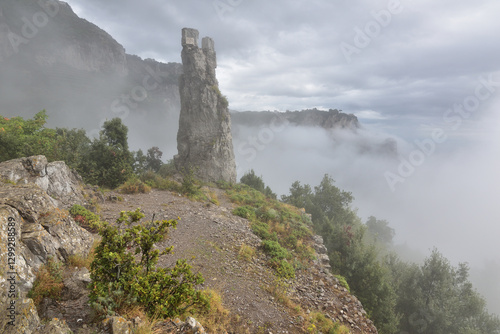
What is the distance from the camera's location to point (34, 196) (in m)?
7.02

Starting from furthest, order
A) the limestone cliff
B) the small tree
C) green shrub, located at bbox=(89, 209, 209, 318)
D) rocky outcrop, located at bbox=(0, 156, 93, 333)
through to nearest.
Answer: the limestone cliff
the small tree
green shrub, located at bbox=(89, 209, 209, 318)
rocky outcrop, located at bbox=(0, 156, 93, 333)

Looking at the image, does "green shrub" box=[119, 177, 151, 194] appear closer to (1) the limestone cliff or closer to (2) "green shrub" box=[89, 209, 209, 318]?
(2) "green shrub" box=[89, 209, 209, 318]

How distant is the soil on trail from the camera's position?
8109 mm

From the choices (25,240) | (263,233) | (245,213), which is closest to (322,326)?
(263,233)

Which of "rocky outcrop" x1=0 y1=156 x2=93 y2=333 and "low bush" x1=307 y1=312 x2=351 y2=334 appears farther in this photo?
"low bush" x1=307 y1=312 x2=351 y2=334

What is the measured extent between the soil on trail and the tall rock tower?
1758 centimetres

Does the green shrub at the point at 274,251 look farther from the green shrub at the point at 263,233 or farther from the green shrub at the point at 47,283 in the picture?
the green shrub at the point at 47,283

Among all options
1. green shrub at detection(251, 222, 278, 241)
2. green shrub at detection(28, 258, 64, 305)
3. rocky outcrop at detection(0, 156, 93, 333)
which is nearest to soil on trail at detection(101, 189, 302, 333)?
green shrub at detection(251, 222, 278, 241)

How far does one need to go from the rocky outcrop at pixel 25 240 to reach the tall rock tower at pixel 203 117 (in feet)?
82.2

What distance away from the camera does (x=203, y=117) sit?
35625 millimetres

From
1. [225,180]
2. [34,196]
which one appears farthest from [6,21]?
[34,196]

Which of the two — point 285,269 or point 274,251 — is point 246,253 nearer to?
point 274,251

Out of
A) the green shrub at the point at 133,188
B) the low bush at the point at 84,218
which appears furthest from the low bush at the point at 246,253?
the green shrub at the point at 133,188

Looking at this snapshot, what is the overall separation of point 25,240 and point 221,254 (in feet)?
23.5
